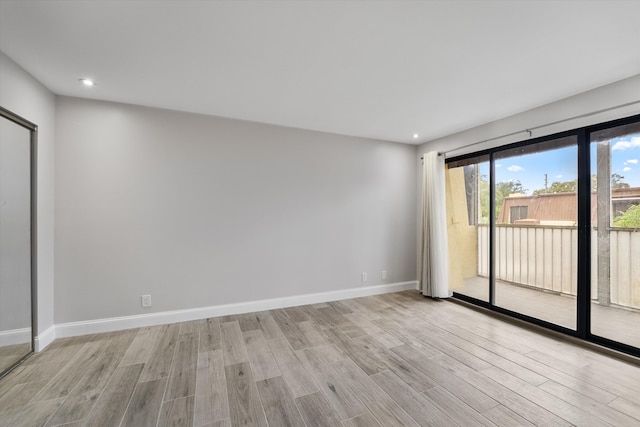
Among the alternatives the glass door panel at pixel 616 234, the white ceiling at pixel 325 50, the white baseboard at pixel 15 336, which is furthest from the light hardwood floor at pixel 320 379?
the white ceiling at pixel 325 50

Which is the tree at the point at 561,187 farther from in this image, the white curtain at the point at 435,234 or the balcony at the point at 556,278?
the white curtain at the point at 435,234

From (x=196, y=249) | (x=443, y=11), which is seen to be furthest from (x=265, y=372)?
(x=443, y=11)

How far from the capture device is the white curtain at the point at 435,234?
3.84m

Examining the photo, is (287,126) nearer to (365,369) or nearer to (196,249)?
(196,249)

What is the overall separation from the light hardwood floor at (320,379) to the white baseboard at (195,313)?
0.10 metres

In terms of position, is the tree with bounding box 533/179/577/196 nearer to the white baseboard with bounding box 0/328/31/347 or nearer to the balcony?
the balcony

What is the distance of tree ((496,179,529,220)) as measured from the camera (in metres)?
3.33

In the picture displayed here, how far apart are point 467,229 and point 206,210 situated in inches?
154

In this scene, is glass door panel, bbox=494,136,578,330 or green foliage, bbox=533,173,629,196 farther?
glass door panel, bbox=494,136,578,330

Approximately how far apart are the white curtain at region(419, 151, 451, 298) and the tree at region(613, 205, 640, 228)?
68.2 inches

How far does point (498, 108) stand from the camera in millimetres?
2885

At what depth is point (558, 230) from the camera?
3.23m

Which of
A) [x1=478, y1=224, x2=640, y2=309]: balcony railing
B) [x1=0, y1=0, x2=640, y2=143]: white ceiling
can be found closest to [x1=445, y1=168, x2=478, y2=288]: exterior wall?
[x1=478, y1=224, x2=640, y2=309]: balcony railing

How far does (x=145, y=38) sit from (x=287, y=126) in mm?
A: 1912
